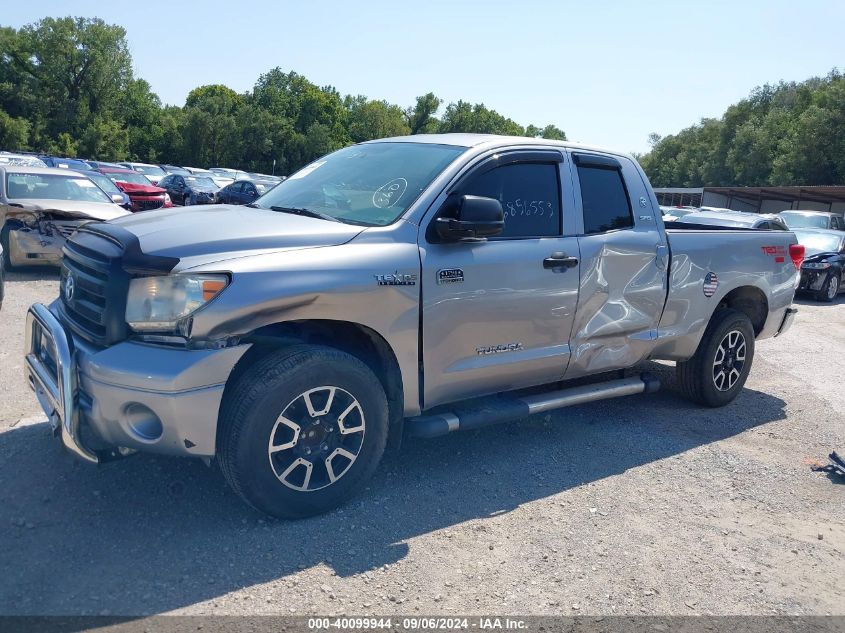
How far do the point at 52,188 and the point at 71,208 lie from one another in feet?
2.93

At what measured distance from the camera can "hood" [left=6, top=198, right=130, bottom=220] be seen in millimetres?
10242

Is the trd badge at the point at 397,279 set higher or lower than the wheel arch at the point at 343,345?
higher

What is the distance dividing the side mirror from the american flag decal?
7.94 ft

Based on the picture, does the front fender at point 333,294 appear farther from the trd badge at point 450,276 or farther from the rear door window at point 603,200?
the rear door window at point 603,200

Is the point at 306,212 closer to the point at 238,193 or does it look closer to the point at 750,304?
the point at 750,304

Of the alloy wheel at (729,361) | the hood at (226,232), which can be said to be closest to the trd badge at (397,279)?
the hood at (226,232)

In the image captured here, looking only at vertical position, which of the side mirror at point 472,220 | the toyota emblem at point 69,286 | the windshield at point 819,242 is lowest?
the windshield at point 819,242

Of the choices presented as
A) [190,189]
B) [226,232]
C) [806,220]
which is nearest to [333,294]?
[226,232]

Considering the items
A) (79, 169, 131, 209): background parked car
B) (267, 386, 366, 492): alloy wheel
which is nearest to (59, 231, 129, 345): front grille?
(267, 386, 366, 492): alloy wheel

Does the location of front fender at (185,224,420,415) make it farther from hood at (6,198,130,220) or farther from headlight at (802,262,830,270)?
headlight at (802,262,830,270)

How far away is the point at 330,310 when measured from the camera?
3.60 meters

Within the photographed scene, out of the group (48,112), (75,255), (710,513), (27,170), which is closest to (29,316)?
(75,255)

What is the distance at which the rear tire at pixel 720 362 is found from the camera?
593cm

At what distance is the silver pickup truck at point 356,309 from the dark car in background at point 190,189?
2228 cm
